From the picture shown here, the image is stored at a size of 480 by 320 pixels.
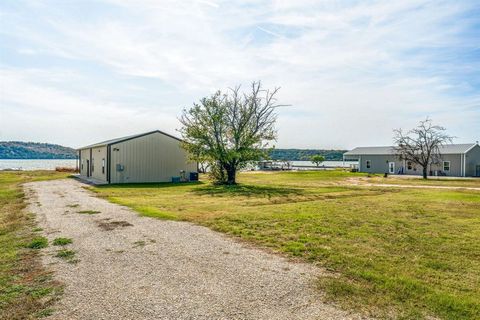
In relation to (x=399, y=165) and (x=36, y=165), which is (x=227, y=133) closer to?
(x=399, y=165)

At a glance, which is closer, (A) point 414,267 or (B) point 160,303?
(B) point 160,303

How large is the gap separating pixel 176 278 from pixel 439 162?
4154cm

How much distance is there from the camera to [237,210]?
12.1 meters

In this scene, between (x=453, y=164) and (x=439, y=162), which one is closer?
(x=453, y=164)

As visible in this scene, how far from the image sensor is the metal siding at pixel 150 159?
1022 inches

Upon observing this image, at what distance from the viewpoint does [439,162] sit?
38.8 metres

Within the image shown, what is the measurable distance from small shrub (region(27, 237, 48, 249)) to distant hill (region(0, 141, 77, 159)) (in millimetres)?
134518

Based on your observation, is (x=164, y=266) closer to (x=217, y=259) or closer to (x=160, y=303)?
(x=217, y=259)

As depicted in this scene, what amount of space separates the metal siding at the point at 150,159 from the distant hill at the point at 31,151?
378 feet

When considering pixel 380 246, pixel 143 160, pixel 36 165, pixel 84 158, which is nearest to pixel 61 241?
pixel 380 246

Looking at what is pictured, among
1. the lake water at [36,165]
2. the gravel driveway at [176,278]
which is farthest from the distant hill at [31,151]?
the gravel driveway at [176,278]

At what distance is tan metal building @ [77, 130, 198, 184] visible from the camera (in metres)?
25.8

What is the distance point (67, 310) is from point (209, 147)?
71.4 feet

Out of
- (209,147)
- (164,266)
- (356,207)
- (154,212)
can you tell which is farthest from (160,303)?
(209,147)
